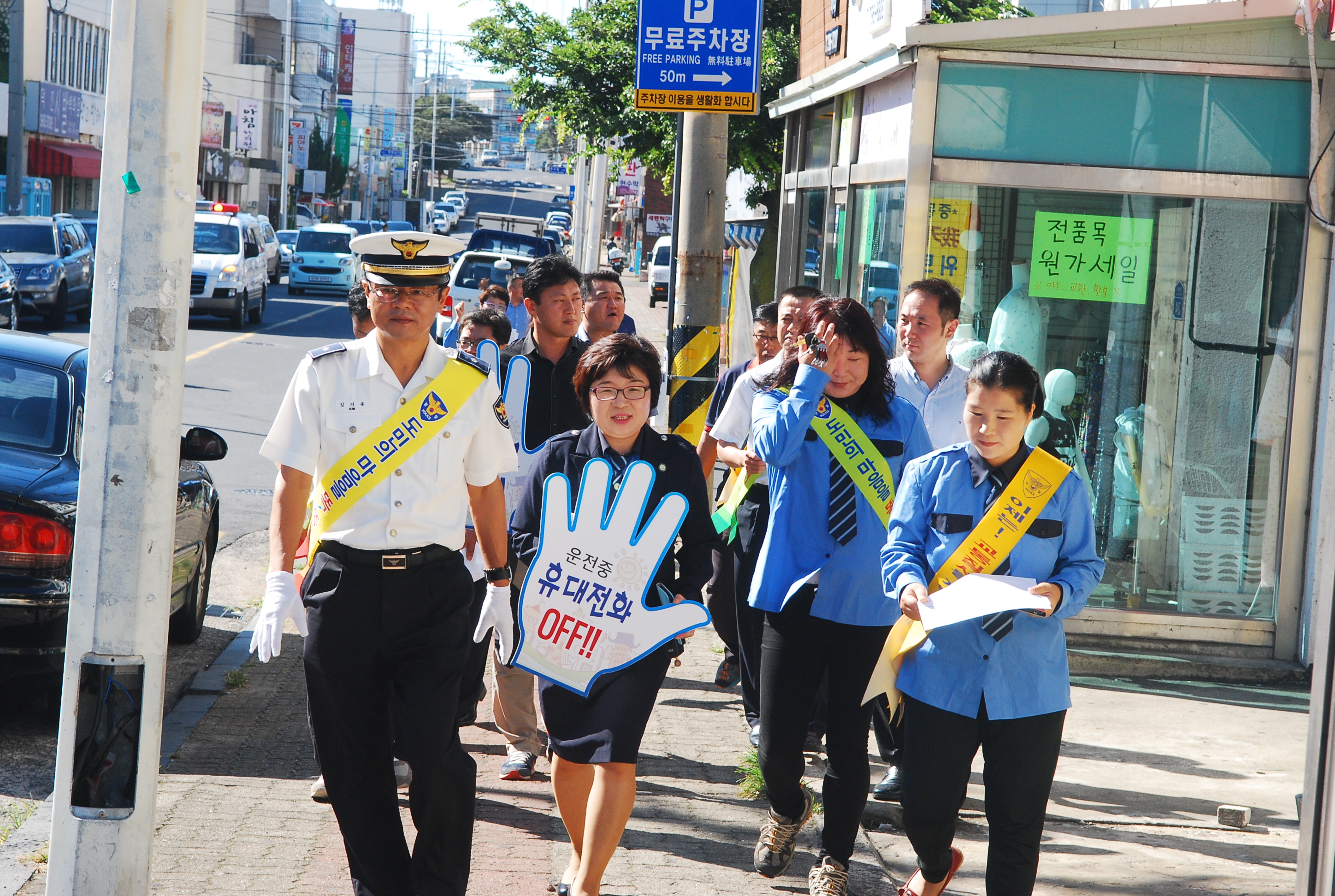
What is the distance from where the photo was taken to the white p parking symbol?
293 inches

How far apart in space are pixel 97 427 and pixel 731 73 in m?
4.89

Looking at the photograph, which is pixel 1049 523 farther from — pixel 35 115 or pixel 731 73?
pixel 35 115

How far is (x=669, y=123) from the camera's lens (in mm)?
16547

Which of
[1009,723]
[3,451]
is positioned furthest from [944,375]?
[3,451]

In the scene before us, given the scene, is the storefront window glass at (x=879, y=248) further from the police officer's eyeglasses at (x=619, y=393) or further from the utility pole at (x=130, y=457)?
the utility pole at (x=130, y=457)

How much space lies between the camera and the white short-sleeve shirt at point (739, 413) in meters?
5.53

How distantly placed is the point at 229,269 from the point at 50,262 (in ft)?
11.9

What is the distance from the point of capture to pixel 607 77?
56.9 ft

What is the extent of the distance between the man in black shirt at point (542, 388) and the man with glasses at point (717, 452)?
0.61 m

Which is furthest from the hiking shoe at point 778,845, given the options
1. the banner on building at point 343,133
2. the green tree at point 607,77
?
the banner on building at point 343,133

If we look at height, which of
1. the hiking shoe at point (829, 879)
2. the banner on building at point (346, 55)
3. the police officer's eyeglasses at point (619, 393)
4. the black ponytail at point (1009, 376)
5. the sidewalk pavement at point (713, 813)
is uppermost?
the banner on building at point (346, 55)

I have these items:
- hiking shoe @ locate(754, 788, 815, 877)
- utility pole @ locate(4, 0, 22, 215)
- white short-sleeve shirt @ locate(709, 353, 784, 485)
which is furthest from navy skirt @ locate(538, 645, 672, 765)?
utility pole @ locate(4, 0, 22, 215)

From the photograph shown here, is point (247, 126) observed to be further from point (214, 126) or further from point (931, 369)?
point (931, 369)

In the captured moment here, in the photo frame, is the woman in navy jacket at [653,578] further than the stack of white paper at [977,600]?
Yes
